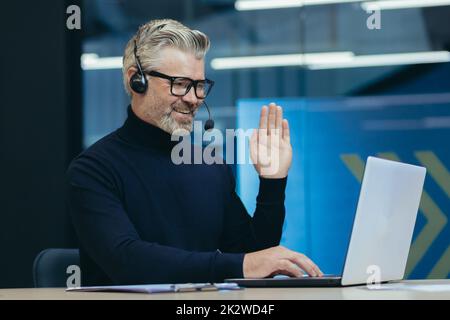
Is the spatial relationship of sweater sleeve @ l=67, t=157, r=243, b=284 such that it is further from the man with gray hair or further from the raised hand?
the raised hand

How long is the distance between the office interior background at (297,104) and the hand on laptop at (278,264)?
7.03ft

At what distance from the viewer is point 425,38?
409cm

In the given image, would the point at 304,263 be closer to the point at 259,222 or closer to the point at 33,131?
the point at 259,222

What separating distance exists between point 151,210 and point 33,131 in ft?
5.90

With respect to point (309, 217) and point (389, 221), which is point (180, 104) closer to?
point (389, 221)

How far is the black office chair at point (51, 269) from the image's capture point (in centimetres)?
233

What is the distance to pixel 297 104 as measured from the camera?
411cm

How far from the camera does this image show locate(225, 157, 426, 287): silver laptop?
1718 mm
